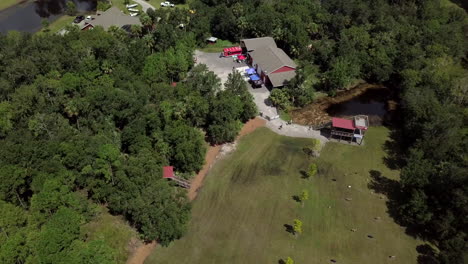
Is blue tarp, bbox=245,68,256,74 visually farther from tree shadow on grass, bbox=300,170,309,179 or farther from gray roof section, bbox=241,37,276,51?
tree shadow on grass, bbox=300,170,309,179

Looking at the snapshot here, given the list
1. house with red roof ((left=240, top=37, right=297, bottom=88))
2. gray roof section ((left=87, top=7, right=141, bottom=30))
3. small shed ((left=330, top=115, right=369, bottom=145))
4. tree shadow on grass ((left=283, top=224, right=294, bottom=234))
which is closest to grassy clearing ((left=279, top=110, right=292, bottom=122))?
house with red roof ((left=240, top=37, right=297, bottom=88))

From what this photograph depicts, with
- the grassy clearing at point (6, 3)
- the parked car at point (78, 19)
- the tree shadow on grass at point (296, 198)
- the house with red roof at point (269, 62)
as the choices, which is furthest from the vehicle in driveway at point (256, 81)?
the grassy clearing at point (6, 3)

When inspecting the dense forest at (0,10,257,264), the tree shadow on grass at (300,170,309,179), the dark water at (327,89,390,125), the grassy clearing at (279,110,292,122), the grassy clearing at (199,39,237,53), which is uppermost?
the dense forest at (0,10,257,264)

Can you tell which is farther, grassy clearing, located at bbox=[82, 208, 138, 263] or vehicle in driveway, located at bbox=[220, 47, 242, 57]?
vehicle in driveway, located at bbox=[220, 47, 242, 57]

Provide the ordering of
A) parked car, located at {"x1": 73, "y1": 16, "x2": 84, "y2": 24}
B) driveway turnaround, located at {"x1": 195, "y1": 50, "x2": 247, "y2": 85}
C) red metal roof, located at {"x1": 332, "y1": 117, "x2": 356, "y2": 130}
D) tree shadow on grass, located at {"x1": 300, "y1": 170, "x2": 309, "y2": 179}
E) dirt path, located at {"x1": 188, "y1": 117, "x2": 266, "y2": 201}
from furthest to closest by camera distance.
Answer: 1. parked car, located at {"x1": 73, "y1": 16, "x2": 84, "y2": 24}
2. driveway turnaround, located at {"x1": 195, "y1": 50, "x2": 247, "y2": 85}
3. red metal roof, located at {"x1": 332, "y1": 117, "x2": 356, "y2": 130}
4. tree shadow on grass, located at {"x1": 300, "y1": 170, "x2": 309, "y2": 179}
5. dirt path, located at {"x1": 188, "y1": 117, "x2": 266, "y2": 201}

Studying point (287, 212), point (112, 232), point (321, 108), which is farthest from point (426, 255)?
point (112, 232)

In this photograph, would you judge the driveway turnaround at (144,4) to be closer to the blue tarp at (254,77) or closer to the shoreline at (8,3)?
the shoreline at (8,3)

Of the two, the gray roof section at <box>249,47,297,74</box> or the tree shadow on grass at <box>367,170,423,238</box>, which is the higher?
the gray roof section at <box>249,47,297,74</box>
